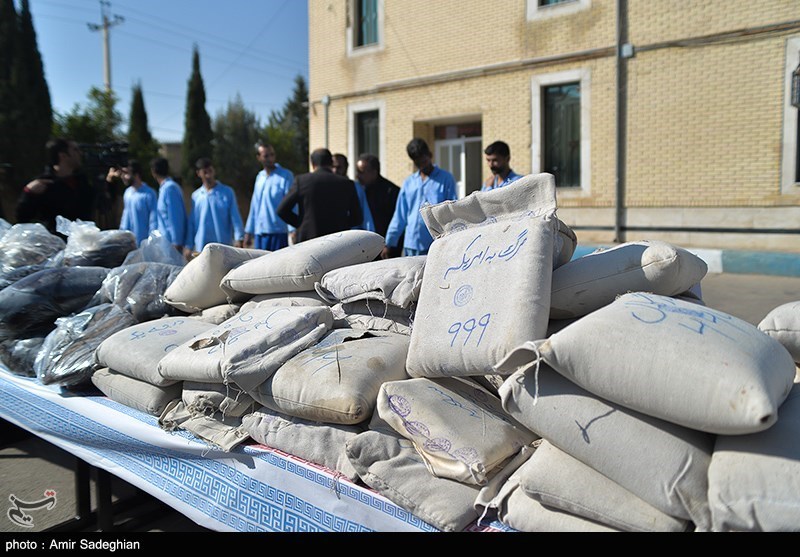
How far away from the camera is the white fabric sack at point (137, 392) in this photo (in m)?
2.30

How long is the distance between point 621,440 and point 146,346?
179 cm

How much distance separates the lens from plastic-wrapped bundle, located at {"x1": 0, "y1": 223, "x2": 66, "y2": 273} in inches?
140

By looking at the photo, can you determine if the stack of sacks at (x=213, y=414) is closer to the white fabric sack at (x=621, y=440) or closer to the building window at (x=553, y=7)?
the white fabric sack at (x=621, y=440)

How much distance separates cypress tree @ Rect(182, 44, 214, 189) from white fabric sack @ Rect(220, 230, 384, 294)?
Result: 86.2ft

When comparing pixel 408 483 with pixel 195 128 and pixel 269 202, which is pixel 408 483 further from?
pixel 195 128

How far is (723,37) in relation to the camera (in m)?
9.01

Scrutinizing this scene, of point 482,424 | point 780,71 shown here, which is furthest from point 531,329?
point 780,71

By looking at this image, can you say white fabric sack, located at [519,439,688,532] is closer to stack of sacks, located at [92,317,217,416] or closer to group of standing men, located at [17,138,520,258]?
stack of sacks, located at [92,317,217,416]

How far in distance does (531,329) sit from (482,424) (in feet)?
0.91

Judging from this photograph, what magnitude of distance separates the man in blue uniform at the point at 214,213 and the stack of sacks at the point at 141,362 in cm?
406

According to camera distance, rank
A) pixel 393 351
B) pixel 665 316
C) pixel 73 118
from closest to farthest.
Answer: pixel 665 316
pixel 393 351
pixel 73 118

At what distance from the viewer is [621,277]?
6.07ft
